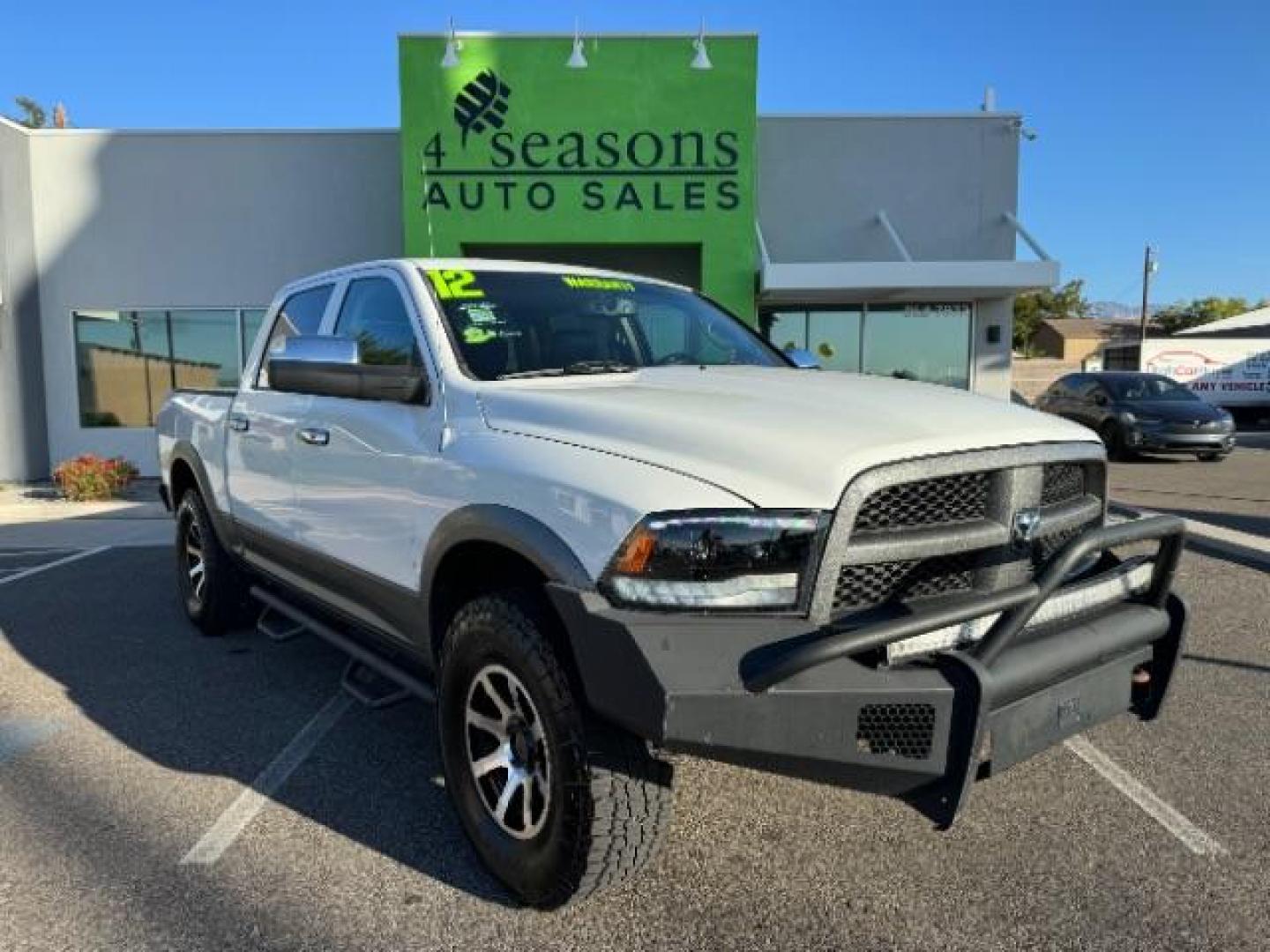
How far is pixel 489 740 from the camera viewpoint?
2.89m

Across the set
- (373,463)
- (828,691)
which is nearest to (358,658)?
(373,463)

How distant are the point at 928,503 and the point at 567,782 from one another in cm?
118

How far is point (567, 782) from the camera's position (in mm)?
2490

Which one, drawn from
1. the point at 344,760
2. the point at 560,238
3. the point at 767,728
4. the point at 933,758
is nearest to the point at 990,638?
the point at 933,758

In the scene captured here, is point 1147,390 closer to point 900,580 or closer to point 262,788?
point 900,580

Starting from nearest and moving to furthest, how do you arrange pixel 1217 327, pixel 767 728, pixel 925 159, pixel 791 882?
pixel 767 728 < pixel 791 882 < pixel 925 159 < pixel 1217 327

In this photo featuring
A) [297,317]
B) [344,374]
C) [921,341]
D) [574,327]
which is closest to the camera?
[344,374]

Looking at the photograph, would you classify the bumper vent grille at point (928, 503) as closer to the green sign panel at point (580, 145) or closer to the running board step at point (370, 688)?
the running board step at point (370, 688)

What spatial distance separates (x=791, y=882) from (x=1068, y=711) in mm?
969

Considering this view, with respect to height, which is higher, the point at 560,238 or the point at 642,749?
the point at 560,238

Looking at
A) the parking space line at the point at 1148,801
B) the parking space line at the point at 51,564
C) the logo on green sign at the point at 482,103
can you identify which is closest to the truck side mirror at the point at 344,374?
the parking space line at the point at 1148,801

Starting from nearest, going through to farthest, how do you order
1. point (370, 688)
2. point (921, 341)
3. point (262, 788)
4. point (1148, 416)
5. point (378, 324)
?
point (262, 788) < point (378, 324) < point (370, 688) < point (921, 341) < point (1148, 416)

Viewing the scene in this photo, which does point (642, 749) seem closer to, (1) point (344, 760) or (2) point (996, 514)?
(2) point (996, 514)

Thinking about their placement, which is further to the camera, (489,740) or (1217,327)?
(1217,327)
